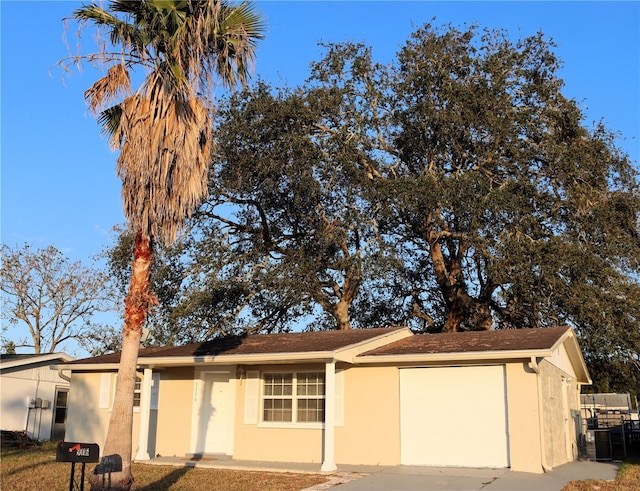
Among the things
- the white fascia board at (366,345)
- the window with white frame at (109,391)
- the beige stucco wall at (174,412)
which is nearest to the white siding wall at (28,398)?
the window with white frame at (109,391)

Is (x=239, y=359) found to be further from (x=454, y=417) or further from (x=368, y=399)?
(x=454, y=417)

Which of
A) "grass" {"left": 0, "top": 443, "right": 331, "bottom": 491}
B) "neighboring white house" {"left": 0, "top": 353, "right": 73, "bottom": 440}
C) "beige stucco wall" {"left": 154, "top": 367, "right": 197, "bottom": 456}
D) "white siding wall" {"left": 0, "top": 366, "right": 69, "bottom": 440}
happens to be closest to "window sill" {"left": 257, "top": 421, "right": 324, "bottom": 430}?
"grass" {"left": 0, "top": 443, "right": 331, "bottom": 491}

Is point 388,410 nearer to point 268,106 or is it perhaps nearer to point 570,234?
point 570,234

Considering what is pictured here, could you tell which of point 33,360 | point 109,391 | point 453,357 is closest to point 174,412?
point 109,391

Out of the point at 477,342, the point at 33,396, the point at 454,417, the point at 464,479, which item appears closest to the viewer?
the point at 464,479

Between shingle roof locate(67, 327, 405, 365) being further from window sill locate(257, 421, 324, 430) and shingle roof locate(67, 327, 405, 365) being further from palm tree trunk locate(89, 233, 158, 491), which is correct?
palm tree trunk locate(89, 233, 158, 491)

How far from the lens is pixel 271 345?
1593cm

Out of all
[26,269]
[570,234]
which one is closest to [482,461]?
[570,234]

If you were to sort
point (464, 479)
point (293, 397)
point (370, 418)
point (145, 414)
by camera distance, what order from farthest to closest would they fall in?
point (145, 414)
point (293, 397)
point (370, 418)
point (464, 479)

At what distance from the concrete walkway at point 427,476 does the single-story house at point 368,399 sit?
0.42 m

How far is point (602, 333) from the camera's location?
19734 mm

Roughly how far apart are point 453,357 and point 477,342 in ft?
3.55

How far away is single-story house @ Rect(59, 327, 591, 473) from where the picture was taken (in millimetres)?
13352

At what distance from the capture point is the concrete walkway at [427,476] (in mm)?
11000
